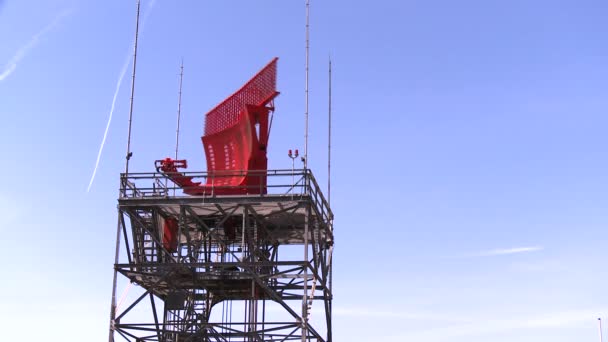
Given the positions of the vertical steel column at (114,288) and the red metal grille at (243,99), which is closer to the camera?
the vertical steel column at (114,288)

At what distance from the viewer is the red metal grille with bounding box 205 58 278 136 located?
1908 inches

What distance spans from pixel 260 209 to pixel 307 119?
5.05 metres

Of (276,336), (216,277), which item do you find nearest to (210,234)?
(216,277)

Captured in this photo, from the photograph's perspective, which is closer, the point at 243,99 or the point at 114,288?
the point at 114,288

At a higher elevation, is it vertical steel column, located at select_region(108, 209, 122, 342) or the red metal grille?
the red metal grille

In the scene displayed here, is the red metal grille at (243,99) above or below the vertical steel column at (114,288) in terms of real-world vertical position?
above

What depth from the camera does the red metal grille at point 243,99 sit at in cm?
4847

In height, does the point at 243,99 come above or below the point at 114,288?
above

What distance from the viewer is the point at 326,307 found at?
→ 49.3 meters

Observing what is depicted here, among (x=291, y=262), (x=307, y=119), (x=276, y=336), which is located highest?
(x=307, y=119)

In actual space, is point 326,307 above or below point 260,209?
below

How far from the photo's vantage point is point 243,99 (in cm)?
4934

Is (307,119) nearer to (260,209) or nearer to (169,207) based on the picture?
(260,209)

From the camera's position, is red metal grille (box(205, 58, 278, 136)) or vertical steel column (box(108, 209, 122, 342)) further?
red metal grille (box(205, 58, 278, 136))
